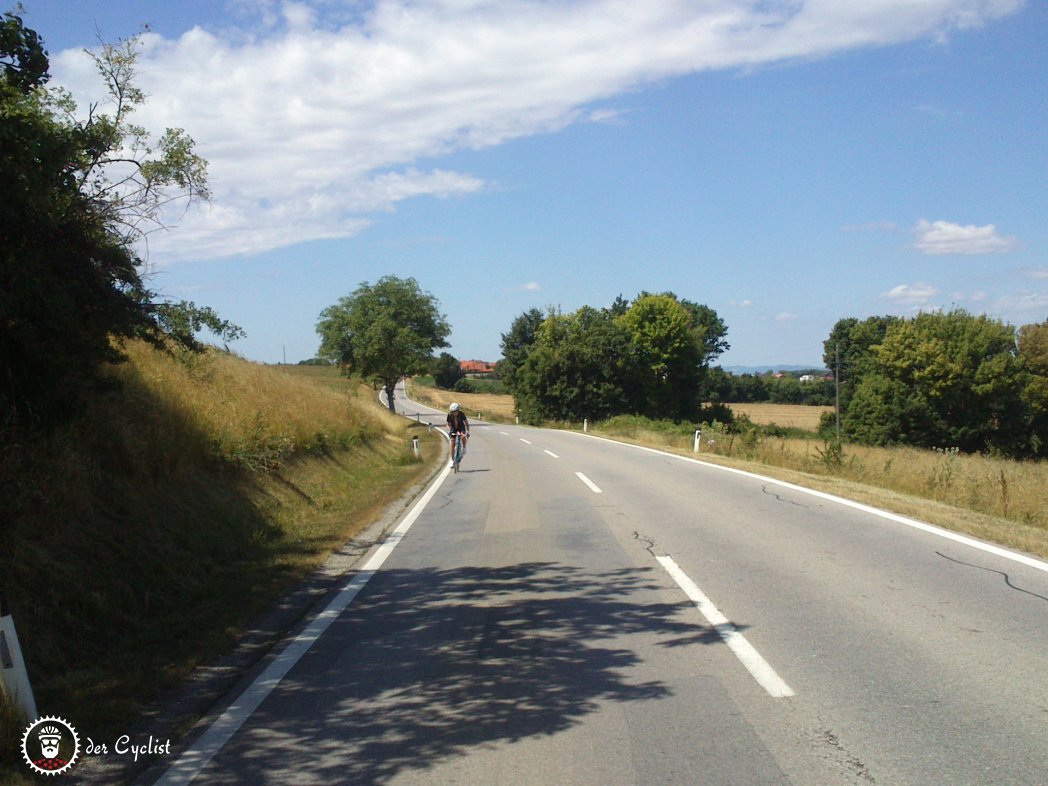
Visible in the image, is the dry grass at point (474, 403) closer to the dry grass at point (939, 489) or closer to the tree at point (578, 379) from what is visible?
the tree at point (578, 379)

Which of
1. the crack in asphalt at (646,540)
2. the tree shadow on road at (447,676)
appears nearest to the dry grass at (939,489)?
the crack in asphalt at (646,540)

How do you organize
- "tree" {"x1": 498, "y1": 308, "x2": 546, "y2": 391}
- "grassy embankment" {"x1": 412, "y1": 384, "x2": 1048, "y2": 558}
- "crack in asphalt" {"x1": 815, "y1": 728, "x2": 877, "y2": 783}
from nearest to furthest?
1. "crack in asphalt" {"x1": 815, "y1": 728, "x2": 877, "y2": 783}
2. "grassy embankment" {"x1": 412, "y1": 384, "x2": 1048, "y2": 558}
3. "tree" {"x1": 498, "y1": 308, "x2": 546, "y2": 391}

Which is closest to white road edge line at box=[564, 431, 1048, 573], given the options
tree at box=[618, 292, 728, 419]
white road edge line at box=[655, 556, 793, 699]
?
white road edge line at box=[655, 556, 793, 699]

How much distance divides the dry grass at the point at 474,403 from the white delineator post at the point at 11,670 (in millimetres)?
70096

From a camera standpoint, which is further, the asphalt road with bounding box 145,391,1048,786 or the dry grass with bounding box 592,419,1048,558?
the dry grass with bounding box 592,419,1048,558

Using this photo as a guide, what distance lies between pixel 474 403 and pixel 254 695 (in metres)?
92.2

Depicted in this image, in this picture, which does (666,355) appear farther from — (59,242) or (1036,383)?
(59,242)

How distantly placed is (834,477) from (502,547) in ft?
34.4

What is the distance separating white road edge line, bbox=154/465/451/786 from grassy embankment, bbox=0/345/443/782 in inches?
23.0

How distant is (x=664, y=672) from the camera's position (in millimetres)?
5535

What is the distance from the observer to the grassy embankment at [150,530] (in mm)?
6055

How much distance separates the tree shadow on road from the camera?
14.7ft

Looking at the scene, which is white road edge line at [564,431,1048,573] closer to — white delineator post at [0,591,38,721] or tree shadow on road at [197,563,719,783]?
tree shadow on road at [197,563,719,783]

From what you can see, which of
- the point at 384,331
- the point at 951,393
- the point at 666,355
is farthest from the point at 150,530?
the point at 666,355
